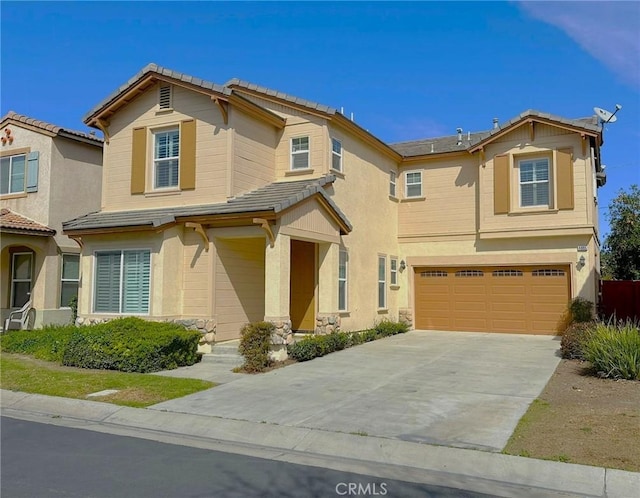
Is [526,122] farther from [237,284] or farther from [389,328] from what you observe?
[237,284]

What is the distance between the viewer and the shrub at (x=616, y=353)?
1048cm

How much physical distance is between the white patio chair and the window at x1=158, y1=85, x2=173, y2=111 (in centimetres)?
864

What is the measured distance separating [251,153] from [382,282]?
696 centimetres

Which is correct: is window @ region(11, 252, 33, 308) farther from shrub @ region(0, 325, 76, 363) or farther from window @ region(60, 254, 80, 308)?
shrub @ region(0, 325, 76, 363)

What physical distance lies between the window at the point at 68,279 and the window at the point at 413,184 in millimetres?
12466

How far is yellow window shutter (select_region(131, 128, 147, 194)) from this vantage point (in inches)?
626

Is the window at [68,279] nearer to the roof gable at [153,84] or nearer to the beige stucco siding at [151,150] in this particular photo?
the beige stucco siding at [151,150]

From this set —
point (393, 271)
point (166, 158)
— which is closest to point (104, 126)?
point (166, 158)

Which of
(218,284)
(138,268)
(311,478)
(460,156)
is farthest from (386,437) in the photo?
(460,156)

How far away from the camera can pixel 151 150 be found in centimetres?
1603

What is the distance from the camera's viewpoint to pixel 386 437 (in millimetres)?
7258

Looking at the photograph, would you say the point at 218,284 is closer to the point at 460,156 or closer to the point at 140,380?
the point at 140,380

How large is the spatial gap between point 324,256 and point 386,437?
870cm

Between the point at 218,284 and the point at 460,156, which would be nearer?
the point at 218,284
